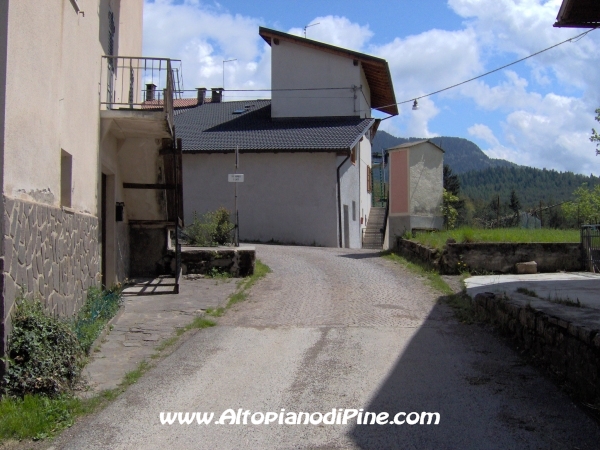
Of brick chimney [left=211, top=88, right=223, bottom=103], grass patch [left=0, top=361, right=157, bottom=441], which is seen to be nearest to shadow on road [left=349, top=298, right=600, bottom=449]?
grass patch [left=0, top=361, right=157, bottom=441]

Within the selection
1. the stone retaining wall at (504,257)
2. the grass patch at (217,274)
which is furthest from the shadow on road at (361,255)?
the grass patch at (217,274)

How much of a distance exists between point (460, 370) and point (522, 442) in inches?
73.3

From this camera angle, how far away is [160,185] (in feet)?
39.9

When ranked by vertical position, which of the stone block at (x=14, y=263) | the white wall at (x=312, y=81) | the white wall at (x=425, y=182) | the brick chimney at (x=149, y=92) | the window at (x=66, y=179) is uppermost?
the white wall at (x=312, y=81)

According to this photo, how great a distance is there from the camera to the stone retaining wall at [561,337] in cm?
515

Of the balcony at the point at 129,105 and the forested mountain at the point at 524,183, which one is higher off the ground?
the forested mountain at the point at 524,183

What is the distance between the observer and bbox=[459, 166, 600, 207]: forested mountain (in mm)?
96938

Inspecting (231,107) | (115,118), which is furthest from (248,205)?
(115,118)

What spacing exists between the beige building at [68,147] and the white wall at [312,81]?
14515 millimetres

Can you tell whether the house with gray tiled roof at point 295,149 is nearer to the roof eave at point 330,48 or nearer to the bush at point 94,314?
the roof eave at point 330,48

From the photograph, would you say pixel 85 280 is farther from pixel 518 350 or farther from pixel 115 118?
pixel 518 350

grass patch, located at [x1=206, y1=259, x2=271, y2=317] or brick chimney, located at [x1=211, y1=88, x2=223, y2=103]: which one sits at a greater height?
brick chimney, located at [x1=211, y1=88, x2=223, y2=103]

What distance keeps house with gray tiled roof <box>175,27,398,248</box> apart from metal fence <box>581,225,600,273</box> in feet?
35.4

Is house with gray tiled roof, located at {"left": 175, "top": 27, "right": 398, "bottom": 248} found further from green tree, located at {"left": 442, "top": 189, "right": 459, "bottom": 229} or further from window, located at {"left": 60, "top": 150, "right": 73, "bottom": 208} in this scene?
window, located at {"left": 60, "top": 150, "right": 73, "bottom": 208}
